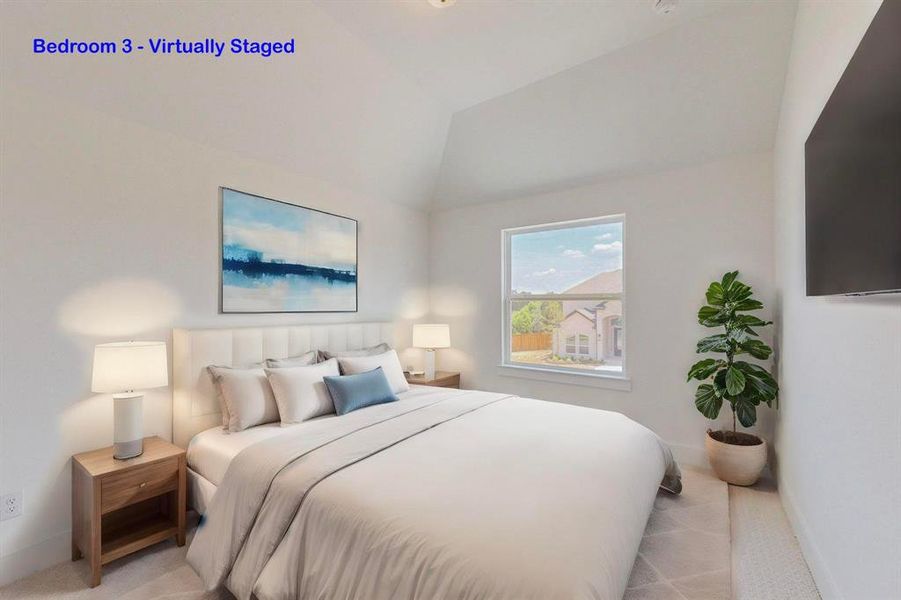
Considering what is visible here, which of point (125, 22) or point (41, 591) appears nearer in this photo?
point (41, 591)

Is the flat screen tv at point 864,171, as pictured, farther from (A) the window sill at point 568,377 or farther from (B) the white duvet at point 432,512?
(A) the window sill at point 568,377

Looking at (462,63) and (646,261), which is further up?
(462,63)

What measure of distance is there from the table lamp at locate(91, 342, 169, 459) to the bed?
33 centimetres

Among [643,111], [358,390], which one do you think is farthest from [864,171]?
[358,390]

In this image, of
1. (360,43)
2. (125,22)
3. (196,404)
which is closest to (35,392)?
(196,404)

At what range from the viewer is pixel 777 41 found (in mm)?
2527

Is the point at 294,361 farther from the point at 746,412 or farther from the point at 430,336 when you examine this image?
the point at 746,412

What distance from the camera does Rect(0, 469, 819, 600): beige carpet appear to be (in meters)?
1.83

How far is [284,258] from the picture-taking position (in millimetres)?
3240

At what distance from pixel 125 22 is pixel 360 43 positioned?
131cm

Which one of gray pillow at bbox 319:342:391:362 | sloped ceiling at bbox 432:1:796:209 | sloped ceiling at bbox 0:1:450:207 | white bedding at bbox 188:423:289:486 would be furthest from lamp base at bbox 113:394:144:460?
sloped ceiling at bbox 432:1:796:209

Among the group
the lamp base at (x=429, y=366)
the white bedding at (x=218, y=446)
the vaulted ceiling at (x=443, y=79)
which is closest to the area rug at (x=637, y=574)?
the white bedding at (x=218, y=446)

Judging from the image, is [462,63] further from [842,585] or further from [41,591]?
[41,591]

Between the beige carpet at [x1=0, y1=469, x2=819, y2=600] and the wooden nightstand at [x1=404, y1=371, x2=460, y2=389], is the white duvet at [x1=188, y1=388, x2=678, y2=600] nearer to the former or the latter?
the beige carpet at [x1=0, y1=469, x2=819, y2=600]
